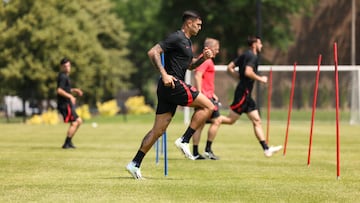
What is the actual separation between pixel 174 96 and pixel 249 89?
18.8ft

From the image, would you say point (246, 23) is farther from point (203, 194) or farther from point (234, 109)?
point (203, 194)

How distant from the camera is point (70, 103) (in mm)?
20156

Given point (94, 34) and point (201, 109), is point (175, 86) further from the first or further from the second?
point (94, 34)

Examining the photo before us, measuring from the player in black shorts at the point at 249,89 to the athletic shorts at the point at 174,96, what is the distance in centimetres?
516

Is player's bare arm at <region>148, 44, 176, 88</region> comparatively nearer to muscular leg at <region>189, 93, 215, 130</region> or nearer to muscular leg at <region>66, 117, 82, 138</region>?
muscular leg at <region>189, 93, 215, 130</region>

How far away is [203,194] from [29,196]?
78.3 inches

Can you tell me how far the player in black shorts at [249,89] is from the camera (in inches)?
668

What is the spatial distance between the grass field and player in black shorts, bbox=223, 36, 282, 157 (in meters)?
0.46

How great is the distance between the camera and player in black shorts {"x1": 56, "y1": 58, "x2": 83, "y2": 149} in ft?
65.3

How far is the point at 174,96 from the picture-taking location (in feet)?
38.5

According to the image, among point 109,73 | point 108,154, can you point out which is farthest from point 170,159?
point 109,73

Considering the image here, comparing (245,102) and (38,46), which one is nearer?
(245,102)

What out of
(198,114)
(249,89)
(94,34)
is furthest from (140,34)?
(198,114)

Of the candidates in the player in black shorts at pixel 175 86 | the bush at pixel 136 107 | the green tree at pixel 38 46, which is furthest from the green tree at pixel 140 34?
the player in black shorts at pixel 175 86
